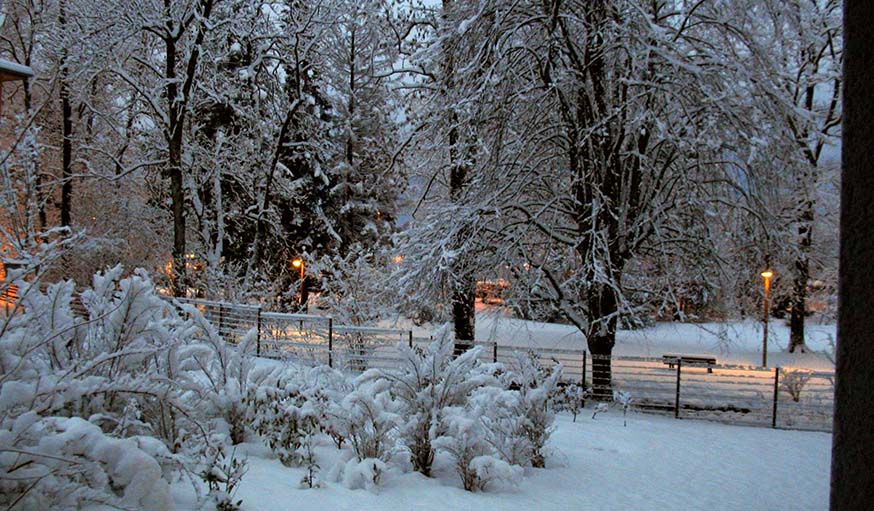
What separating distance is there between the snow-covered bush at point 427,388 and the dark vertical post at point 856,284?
13.3 ft

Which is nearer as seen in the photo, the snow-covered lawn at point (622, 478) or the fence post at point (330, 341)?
the snow-covered lawn at point (622, 478)

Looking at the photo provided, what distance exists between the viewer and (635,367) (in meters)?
12.1

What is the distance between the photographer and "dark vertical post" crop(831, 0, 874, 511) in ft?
4.40

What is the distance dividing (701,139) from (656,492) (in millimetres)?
6623

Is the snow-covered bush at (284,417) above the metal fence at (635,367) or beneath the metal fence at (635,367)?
above

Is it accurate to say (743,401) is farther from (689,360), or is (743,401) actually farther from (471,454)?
(471,454)

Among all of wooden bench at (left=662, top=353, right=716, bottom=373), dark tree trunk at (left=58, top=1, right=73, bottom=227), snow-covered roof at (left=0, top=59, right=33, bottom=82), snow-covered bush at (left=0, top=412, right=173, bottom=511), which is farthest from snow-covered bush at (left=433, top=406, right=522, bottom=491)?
dark tree trunk at (left=58, top=1, right=73, bottom=227)

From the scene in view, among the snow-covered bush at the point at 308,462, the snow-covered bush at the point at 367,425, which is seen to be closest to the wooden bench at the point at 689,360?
the snow-covered bush at the point at 367,425

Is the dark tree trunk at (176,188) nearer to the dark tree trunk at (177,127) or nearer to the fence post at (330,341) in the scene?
the dark tree trunk at (177,127)

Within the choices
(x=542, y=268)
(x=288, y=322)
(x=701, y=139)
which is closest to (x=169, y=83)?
(x=288, y=322)

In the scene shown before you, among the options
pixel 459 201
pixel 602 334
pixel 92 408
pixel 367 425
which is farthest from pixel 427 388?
pixel 459 201

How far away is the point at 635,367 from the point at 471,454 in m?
7.97

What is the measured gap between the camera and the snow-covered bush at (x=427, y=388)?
5273mm

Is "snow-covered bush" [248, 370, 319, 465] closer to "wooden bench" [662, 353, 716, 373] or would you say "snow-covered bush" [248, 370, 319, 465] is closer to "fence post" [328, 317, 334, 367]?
"fence post" [328, 317, 334, 367]
